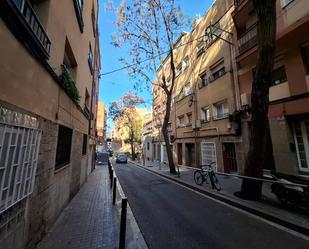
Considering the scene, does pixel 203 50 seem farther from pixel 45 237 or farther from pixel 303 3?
pixel 45 237

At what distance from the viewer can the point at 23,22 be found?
7.59ft

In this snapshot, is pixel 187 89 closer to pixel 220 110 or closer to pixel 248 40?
pixel 220 110

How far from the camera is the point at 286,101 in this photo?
7.59 meters

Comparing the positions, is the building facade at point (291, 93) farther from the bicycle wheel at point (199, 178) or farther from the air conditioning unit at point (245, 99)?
the bicycle wheel at point (199, 178)

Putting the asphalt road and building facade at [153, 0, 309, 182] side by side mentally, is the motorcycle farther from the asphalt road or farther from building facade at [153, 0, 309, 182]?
building facade at [153, 0, 309, 182]

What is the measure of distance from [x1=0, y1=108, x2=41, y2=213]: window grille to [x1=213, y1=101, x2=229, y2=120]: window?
10.7 metres

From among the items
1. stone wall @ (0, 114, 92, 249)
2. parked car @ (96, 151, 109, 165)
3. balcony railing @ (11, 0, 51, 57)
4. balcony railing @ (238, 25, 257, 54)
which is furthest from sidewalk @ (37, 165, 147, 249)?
parked car @ (96, 151, 109, 165)

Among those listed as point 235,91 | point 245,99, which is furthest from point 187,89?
point 245,99

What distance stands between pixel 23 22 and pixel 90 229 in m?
4.14

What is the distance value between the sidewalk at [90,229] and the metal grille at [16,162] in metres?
1.41

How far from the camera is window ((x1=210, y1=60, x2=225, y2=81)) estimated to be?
12.0 m

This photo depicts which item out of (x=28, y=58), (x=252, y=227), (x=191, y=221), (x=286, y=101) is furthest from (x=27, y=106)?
(x=286, y=101)

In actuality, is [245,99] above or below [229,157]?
above

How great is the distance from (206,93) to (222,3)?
6084 millimetres
